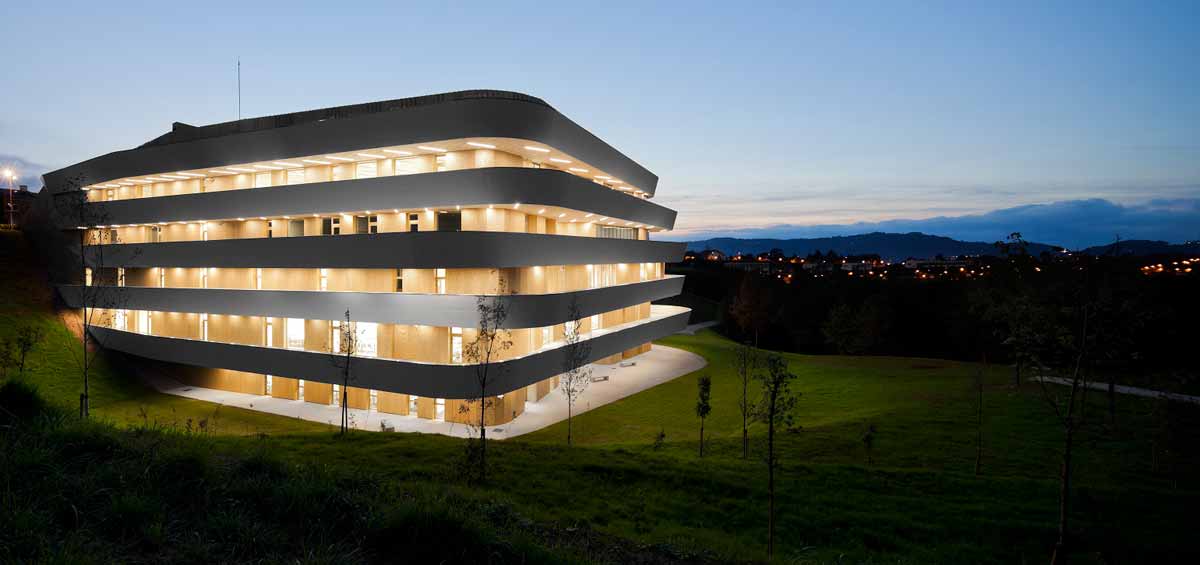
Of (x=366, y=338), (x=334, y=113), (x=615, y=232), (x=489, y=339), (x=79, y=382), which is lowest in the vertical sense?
(x=79, y=382)

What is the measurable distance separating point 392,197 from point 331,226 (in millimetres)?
6217

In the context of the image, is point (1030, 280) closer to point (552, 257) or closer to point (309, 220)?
point (552, 257)

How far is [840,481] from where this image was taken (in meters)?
18.5

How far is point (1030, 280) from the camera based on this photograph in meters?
17.0

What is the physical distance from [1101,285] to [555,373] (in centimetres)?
2374

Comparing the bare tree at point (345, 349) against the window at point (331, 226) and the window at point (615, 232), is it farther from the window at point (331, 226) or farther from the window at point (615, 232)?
the window at point (615, 232)

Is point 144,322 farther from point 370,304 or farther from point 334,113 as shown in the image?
point 370,304

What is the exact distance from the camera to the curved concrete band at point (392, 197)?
28094mm

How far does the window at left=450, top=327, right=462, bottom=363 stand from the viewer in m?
29.4

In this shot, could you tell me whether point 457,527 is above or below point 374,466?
above

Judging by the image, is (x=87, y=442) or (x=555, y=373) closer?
(x=87, y=442)

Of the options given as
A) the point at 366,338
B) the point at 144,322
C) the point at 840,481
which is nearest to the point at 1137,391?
the point at 840,481

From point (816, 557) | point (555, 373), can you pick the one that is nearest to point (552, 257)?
point (555, 373)

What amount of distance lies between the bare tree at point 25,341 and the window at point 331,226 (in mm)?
16220
